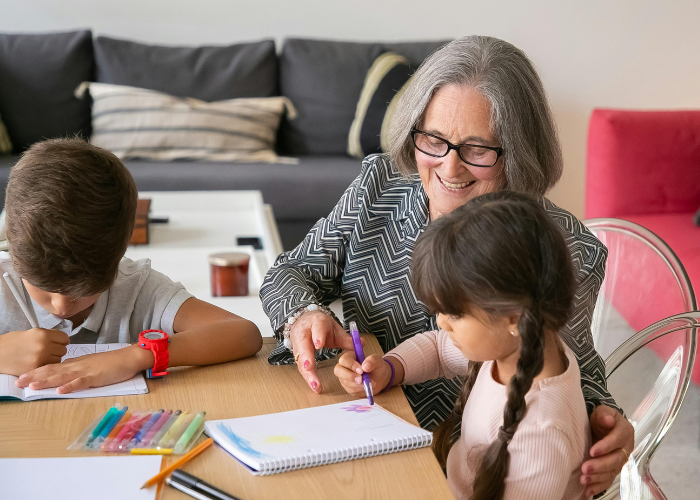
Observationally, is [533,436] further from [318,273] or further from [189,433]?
[318,273]

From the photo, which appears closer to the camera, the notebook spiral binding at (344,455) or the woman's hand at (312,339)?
the notebook spiral binding at (344,455)

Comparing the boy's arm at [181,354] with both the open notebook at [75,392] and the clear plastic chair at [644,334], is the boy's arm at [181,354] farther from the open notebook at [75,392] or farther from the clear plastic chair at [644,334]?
the clear plastic chair at [644,334]

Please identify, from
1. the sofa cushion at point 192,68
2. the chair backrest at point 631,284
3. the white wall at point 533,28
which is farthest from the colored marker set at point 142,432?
the white wall at point 533,28

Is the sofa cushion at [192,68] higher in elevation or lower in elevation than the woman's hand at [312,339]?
higher

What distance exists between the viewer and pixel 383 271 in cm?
134

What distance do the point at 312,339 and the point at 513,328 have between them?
1.14ft

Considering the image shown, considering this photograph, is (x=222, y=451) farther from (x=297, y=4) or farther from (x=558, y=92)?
(x=558, y=92)

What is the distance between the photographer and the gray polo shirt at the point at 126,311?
1.23m

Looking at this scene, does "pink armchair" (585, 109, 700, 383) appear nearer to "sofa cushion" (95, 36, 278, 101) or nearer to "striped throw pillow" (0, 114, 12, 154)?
"sofa cushion" (95, 36, 278, 101)

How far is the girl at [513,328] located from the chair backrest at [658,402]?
33cm

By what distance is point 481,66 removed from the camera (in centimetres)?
122

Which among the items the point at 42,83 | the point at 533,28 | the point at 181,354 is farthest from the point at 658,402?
the point at 533,28

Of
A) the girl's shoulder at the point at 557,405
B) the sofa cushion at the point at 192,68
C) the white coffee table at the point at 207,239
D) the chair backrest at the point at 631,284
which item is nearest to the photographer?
the girl's shoulder at the point at 557,405

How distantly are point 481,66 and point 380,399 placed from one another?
59cm
